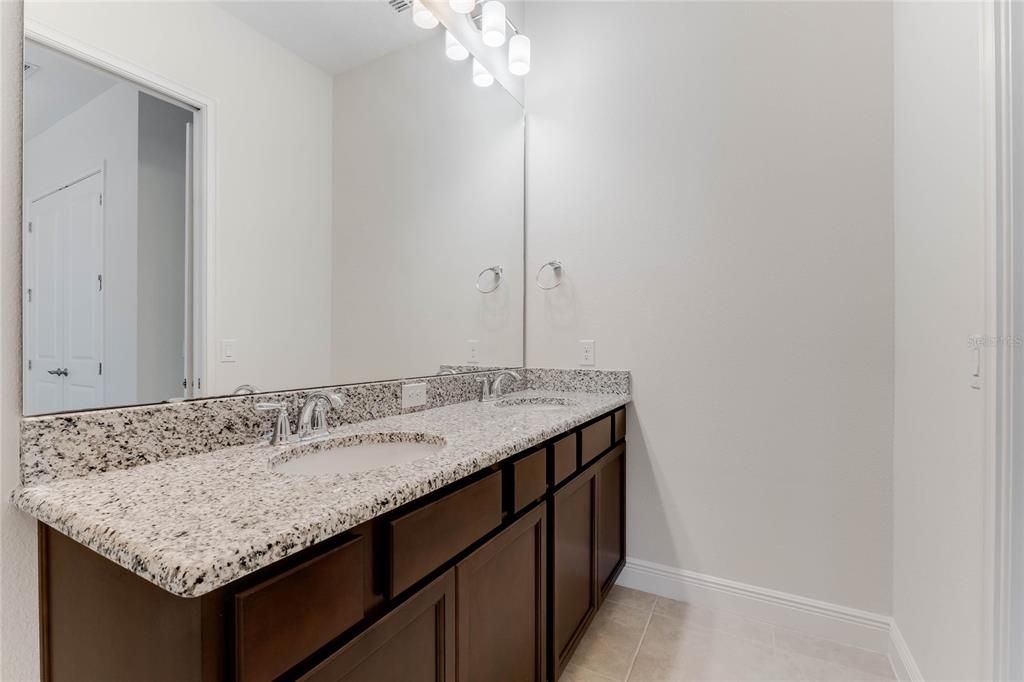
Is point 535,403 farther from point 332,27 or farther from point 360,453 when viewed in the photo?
point 332,27

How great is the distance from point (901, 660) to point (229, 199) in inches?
95.6

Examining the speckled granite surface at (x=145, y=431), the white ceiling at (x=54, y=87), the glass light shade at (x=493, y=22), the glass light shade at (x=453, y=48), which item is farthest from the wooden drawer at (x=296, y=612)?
the glass light shade at (x=493, y=22)

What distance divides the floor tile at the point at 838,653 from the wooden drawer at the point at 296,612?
1.72 m

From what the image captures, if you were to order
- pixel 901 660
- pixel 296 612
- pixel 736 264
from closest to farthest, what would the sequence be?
1. pixel 296 612
2. pixel 901 660
3. pixel 736 264

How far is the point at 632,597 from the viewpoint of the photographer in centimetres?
201

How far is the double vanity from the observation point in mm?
562

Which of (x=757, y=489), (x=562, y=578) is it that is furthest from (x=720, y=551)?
(x=562, y=578)

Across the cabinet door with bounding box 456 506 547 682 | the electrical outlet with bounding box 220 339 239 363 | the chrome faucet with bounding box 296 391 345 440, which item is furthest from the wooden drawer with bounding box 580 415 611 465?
the electrical outlet with bounding box 220 339 239 363

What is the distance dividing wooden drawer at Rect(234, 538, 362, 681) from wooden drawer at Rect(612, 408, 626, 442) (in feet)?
4.55

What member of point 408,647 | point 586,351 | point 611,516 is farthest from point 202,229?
point 611,516

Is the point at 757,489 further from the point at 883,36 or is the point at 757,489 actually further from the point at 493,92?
the point at 493,92

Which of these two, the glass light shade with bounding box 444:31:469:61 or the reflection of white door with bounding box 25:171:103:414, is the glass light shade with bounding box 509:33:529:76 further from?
the reflection of white door with bounding box 25:171:103:414

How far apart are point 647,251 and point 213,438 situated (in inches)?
68.6

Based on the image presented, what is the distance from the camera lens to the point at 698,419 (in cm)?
196
